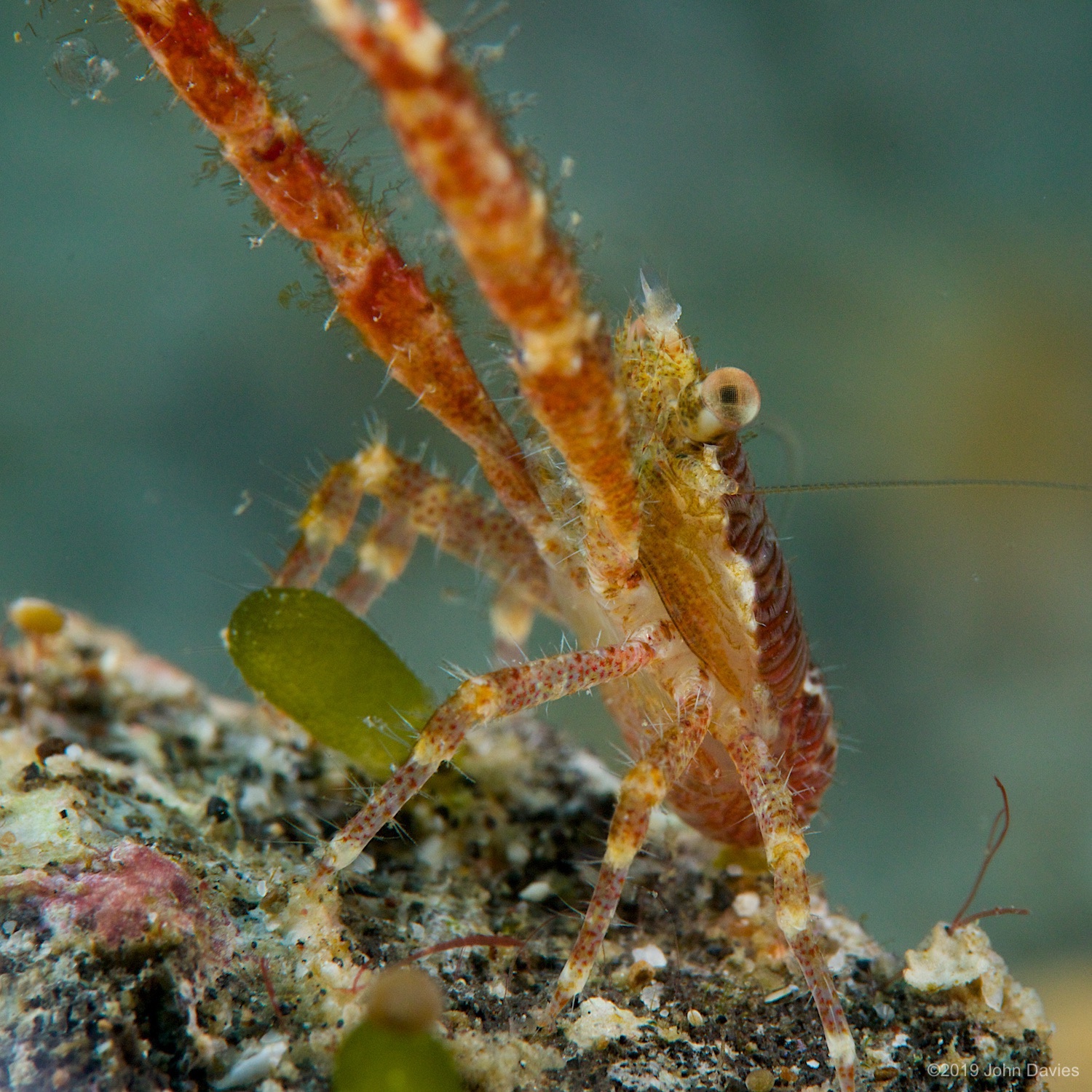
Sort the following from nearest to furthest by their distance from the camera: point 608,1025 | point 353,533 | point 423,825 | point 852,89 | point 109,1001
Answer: point 109,1001
point 608,1025
point 423,825
point 353,533
point 852,89

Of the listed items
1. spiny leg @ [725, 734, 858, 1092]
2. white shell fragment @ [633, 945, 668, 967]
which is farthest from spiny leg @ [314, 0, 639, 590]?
white shell fragment @ [633, 945, 668, 967]

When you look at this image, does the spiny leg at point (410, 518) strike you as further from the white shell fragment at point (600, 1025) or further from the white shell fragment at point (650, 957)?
the white shell fragment at point (600, 1025)

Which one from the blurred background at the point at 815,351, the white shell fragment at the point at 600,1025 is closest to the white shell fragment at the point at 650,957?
the white shell fragment at the point at 600,1025

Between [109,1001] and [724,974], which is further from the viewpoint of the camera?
[724,974]

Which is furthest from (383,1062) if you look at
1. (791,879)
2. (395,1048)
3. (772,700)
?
(772,700)

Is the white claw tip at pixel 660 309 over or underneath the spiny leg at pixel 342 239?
over

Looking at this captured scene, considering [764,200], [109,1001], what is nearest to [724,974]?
[109,1001]

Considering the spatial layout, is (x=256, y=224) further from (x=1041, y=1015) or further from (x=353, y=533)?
(x=1041, y=1015)
